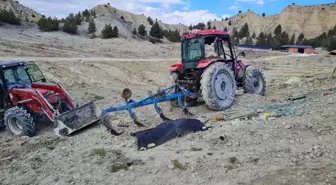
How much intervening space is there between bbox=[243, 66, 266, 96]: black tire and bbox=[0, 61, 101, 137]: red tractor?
4.99 meters

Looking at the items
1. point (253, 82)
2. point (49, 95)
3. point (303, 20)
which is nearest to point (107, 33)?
point (253, 82)

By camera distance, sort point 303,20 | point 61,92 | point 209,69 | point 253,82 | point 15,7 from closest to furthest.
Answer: point 209,69
point 61,92
point 253,82
point 15,7
point 303,20

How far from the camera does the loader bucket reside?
7879 mm

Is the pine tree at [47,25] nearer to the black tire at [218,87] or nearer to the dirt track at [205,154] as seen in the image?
the dirt track at [205,154]

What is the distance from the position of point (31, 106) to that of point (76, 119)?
4.81 ft

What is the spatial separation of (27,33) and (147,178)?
2924cm

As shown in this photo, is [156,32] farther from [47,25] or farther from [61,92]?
[61,92]

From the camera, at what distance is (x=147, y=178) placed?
5.06 meters

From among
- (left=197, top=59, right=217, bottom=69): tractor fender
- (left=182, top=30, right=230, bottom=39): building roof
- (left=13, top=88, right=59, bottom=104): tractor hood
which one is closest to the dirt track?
(left=13, top=88, right=59, bottom=104): tractor hood

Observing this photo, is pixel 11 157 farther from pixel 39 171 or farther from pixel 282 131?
pixel 282 131

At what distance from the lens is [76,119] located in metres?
8.28

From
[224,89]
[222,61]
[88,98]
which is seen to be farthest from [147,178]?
[88,98]

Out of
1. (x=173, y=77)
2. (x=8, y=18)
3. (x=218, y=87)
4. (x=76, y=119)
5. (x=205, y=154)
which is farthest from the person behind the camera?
(x=8, y=18)

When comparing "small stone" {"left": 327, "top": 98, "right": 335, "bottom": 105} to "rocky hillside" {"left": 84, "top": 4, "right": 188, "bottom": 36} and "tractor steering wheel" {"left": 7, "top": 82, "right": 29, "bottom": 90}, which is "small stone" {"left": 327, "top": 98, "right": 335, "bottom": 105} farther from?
"rocky hillside" {"left": 84, "top": 4, "right": 188, "bottom": 36}
